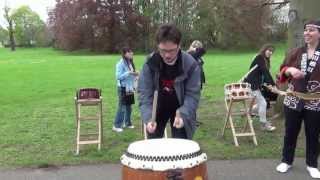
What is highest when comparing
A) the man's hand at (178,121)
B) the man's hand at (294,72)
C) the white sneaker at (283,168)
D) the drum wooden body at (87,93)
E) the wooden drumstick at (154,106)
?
the man's hand at (294,72)

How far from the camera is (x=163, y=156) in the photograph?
4.45 m

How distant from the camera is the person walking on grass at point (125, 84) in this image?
416 inches

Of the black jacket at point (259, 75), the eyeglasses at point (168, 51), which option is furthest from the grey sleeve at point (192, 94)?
the black jacket at point (259, 75)

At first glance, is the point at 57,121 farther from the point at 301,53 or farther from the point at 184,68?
the point at 184,68

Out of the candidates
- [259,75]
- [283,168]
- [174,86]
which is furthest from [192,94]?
[259,75]

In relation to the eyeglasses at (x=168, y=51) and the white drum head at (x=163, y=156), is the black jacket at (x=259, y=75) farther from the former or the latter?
the white drum head at (x=163, y=156)

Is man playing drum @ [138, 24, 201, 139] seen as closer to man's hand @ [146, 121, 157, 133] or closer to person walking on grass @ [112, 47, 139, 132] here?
man's hand @ [146, 121, 157, 133]

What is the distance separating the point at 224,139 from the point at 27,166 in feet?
11.3

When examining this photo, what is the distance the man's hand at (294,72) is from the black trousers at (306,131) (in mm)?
515

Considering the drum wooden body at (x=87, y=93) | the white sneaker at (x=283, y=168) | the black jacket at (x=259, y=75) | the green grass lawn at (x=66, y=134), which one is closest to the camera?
the white sneaker at (x=283, y=168)

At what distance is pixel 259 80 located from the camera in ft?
34.6

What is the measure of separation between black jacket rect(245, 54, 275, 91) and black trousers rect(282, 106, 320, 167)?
2.85m

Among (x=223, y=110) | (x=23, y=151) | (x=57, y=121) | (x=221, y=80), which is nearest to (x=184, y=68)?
(x=23, y=151)

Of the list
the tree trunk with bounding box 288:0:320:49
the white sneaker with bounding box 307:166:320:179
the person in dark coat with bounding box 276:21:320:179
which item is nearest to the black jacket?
the tree trunk with bounding box 288:0:320:49
